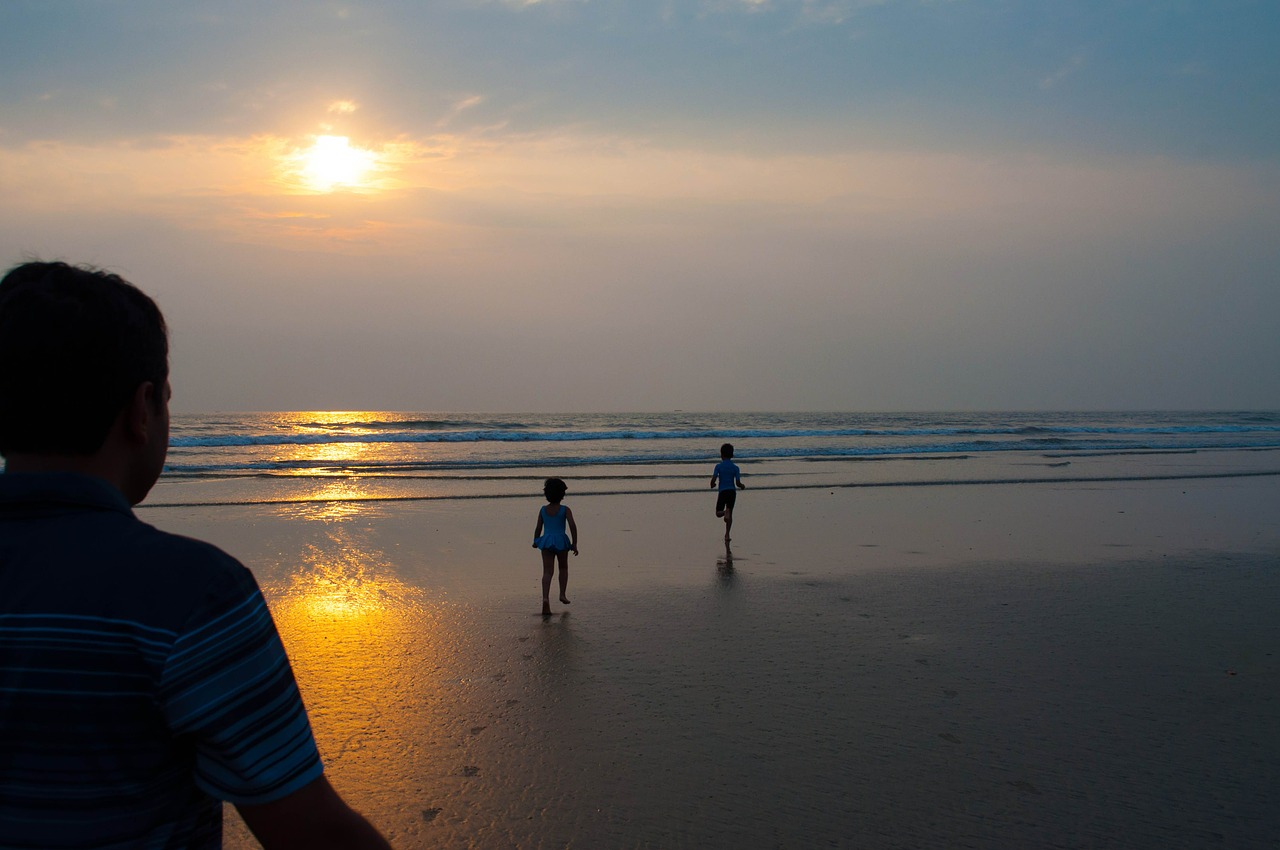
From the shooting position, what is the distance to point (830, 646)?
281 inches

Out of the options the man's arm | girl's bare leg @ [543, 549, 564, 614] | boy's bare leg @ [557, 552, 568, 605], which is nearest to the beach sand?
girl's bare leg @ [543, 549, 564, 614]

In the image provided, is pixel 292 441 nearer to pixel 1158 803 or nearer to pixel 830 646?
pixel 830 646

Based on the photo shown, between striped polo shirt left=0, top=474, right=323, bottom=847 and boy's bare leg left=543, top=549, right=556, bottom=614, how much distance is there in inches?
275

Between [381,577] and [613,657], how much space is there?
4.04m

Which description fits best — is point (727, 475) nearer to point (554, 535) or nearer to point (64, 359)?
point (554, 535)

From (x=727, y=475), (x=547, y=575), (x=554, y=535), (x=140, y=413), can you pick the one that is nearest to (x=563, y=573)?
(x=547, y=575)

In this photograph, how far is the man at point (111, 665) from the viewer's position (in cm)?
135

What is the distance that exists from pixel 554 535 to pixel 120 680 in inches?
293

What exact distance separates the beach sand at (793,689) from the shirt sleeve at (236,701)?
2.88 meters

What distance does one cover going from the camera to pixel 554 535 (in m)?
8.77

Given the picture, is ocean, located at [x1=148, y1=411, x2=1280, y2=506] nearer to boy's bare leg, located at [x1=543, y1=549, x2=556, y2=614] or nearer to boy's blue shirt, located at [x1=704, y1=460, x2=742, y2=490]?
boy's blue shirt, located at [x1=704, y1=460, x2=742, y2=490]

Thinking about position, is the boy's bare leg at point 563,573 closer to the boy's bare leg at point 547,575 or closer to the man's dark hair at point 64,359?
the boy's bare leg at point 547,575

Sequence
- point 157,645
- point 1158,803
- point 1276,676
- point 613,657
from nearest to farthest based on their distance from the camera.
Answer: point 157,645 → point 1158,803 → point 1276,676 → point 613,657

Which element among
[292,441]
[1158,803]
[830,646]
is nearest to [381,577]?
[830,646]
